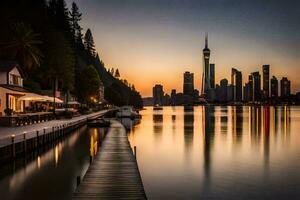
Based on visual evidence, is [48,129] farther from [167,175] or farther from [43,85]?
[43,85]

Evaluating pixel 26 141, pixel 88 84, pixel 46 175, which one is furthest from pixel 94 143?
pixel 88 84

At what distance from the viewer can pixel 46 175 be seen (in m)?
26.0

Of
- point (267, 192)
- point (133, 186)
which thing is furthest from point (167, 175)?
point (133, 186)

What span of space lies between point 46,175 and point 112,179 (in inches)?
369

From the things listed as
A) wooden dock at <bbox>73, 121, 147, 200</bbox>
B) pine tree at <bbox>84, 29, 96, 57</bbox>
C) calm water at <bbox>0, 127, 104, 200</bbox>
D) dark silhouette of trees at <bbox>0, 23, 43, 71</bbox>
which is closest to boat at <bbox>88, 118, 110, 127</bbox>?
dark silhouette of trees at <bbox>0, 23, 43, 71</bbox>

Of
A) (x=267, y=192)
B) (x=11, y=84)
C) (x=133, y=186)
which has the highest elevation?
(x=11, y=84)

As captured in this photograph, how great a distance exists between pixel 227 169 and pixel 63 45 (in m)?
65.6

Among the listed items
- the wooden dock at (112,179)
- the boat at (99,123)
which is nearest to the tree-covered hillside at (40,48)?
the boat at (99,123)

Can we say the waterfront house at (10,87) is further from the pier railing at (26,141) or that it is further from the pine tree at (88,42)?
the pine tree at (88,42)

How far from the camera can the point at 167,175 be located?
29609mm

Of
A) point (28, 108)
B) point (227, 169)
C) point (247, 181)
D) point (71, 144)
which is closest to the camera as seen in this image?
point (247, 181)

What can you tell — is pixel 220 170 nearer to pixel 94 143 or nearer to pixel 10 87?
pixel 94 143

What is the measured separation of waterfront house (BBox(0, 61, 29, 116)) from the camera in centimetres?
4656

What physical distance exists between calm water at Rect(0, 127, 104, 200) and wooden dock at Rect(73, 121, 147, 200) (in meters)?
2.48
